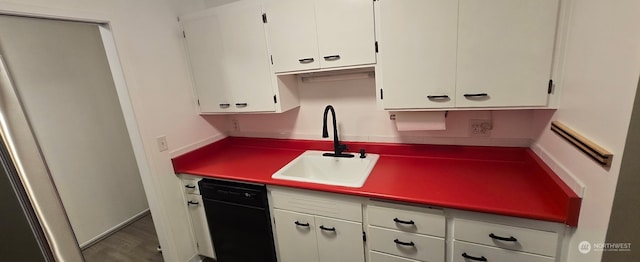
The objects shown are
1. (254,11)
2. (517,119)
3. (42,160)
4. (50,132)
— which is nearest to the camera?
(42,160)

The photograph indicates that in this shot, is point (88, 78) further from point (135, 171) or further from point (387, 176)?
point (387, 176)

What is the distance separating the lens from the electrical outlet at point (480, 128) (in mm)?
1573

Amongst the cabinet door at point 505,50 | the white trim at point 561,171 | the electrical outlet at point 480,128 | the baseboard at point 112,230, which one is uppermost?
the cabinet door at point 505,50

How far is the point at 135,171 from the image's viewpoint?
283 cm

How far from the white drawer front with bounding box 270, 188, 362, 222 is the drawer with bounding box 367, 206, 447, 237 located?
3.7 inches

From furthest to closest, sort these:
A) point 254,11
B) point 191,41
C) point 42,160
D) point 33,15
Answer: point 191,41 → point 254,11 → point 33,15 → point 42,160

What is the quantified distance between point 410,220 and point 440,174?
368 millimetres

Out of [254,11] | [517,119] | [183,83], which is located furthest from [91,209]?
[517,119]

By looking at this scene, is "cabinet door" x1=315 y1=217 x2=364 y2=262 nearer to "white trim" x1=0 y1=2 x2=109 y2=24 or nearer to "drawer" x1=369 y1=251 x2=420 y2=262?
"drawer" x1=369 y1=251 x2=420 y2=262

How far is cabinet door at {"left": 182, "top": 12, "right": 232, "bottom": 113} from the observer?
5.93 ft

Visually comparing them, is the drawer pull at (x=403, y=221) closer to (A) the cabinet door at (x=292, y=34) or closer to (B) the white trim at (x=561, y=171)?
(B) the white trim at (x=561, y=171)

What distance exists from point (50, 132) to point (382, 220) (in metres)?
2.80
